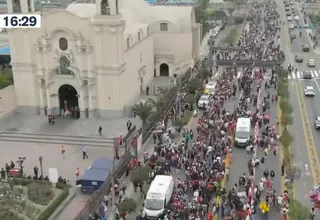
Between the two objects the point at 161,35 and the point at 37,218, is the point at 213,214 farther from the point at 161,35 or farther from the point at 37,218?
the point at 161,35

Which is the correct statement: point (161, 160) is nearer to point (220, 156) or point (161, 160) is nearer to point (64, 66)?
point (220, 156)

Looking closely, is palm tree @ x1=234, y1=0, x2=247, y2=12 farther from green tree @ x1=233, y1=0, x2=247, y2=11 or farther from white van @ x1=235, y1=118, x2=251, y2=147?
white van @ x1=235, y1=118, x2=251, y2=147

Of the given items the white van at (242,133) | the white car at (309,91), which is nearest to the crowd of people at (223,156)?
the white van at (242,133)

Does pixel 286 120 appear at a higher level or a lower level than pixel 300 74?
higher

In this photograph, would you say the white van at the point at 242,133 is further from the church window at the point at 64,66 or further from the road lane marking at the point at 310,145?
the church window at the point at 64,66

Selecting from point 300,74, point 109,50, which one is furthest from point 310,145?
point 300,74
